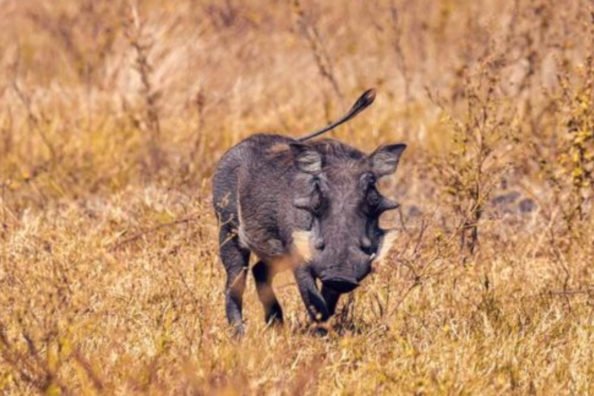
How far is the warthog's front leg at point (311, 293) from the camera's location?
224 inches

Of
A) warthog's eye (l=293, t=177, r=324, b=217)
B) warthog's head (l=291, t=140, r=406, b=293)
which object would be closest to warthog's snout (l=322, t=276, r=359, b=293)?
warthog's head (l=291, t=140, r=406, b=293)

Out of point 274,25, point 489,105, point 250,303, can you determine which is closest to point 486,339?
point 250,303

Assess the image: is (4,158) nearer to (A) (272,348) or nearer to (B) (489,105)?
(B) (489,105)

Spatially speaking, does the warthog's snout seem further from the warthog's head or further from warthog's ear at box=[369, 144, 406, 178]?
warthog's ear at box=[369, 144, 406, 178]

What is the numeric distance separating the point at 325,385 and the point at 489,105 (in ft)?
9.46

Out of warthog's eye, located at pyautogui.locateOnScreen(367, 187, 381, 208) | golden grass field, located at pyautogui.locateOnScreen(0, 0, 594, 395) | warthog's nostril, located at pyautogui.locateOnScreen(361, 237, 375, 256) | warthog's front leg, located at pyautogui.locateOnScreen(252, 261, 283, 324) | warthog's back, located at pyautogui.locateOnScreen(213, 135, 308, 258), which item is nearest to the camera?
golden grass field, located at pyautogui.locateOnScreen(0, 0, 594, 395)

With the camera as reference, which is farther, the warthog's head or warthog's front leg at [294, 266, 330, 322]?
warthog's front leg at [294, 266, 330, 322]

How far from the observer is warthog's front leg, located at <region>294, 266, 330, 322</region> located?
18.7ft

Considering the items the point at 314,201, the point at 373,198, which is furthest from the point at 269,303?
the point at 373,198

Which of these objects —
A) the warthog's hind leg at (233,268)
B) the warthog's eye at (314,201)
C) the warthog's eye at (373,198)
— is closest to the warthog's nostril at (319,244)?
the warthog's eye at (314,201)

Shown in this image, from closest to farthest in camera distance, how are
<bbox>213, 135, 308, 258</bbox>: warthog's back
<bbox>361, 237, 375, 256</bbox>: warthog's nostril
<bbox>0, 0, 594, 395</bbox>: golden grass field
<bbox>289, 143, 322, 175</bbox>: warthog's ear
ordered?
<bbox>0, 0, 594, 395</bbox>: golden grass field, <bbox>361, 237, 375, 256</bbox>: warthog's nostril, <bbox>289, 143, 322, 175</bbox>: warthog's ear, <bbox>213, 135, 308, 258</bbox>: warthog's back

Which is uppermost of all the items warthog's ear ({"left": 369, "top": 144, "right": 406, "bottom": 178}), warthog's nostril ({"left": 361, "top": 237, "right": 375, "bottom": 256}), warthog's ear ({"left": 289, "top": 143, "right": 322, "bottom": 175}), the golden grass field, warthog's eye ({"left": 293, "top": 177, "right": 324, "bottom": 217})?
warthog's ear ({"left": 289, "top": 143, "right": 322, "bottom": 175})

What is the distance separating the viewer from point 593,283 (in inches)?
276

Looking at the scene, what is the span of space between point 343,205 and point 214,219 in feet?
6.41
